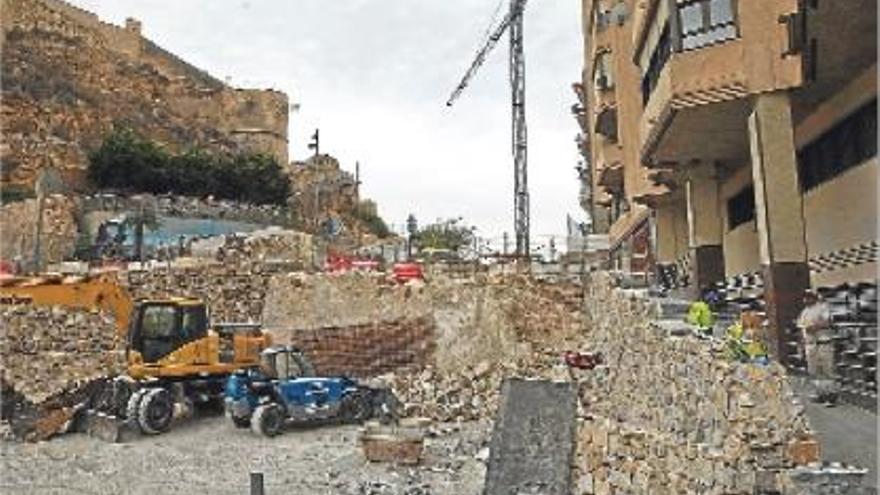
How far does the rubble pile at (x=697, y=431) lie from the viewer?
27.3 ft

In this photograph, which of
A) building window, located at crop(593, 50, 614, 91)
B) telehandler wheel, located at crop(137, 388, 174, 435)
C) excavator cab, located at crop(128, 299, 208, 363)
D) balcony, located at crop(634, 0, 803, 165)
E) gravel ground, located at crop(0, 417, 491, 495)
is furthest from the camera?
building window, located at crop(593, 50, 614, 91)

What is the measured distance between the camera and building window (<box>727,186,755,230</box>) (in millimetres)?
23375

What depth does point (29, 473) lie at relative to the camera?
640 inches

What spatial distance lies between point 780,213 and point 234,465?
10978mm

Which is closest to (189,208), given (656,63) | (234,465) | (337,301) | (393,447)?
(337,301)

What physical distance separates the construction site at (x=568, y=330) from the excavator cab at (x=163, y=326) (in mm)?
59

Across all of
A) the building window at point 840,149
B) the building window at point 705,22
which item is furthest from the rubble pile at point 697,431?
the building window at point 705,22

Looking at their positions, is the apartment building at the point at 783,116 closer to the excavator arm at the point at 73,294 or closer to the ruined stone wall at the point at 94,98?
the excavator arm at the point at 73,294

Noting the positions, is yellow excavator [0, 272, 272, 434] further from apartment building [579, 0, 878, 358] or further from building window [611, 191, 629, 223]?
building window [611, 191, 629, 223]

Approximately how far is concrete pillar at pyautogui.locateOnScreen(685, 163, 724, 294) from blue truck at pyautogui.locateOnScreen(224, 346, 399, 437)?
9905mm

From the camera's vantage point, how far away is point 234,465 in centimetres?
1659

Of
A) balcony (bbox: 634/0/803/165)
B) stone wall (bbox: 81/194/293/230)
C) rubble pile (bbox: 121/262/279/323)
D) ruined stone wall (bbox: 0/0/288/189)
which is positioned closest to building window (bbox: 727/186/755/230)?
balcony (bbox: 634/0/803/165)

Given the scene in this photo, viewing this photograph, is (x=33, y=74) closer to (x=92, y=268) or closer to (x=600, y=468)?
(x=92, y=268)

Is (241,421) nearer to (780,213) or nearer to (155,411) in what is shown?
(155,411)
